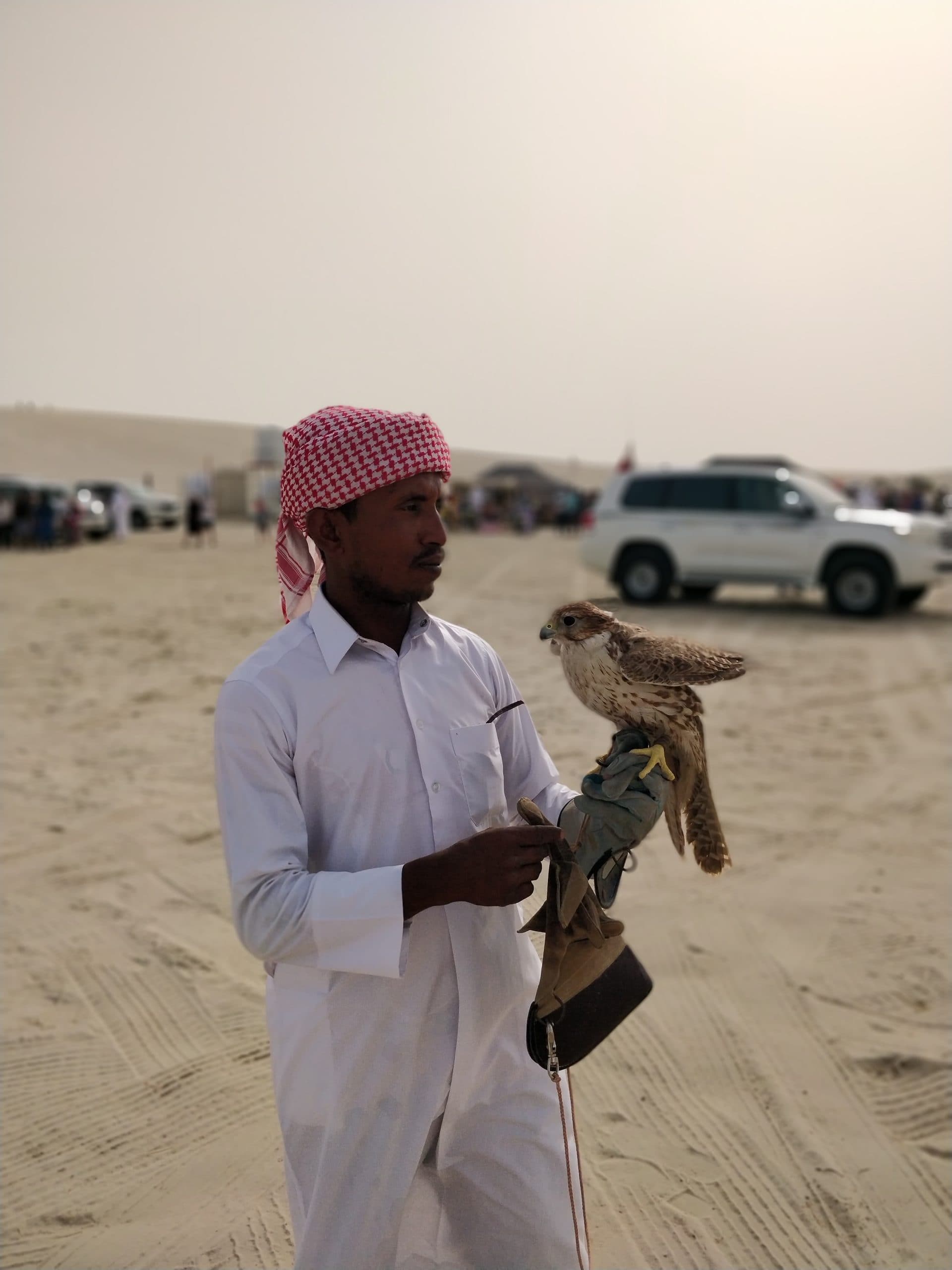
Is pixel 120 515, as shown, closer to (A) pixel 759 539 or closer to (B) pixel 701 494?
(B) pixel 701 494

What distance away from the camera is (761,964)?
456 cm

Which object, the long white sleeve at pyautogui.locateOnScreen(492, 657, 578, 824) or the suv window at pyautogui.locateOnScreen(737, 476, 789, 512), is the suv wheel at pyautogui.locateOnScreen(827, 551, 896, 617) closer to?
the suv window at pyautogui.locateOnScreen(737, 476, 789, 512)

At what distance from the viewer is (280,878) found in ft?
6.25

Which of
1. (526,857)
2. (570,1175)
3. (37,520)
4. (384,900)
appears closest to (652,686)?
(526,857)

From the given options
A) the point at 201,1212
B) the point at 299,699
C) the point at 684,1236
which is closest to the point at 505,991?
the point at 299,699

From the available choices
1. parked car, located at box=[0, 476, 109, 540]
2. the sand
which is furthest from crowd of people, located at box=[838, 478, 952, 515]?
the sand

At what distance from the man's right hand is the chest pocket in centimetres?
23

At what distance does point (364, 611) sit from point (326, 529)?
0.58 ft

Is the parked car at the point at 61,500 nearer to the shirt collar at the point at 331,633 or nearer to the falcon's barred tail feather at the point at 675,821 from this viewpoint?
the shirt collar at the point at 331,633

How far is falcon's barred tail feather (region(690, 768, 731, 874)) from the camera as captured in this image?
2.29 m

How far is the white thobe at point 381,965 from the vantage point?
192 centimetres

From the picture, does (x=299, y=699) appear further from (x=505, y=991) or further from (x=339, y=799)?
(x=505, y=991)

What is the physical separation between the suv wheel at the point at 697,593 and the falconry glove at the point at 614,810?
45.0 ft

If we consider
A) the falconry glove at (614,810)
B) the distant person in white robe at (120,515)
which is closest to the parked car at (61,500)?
the distant person in white robe at (120,515)
